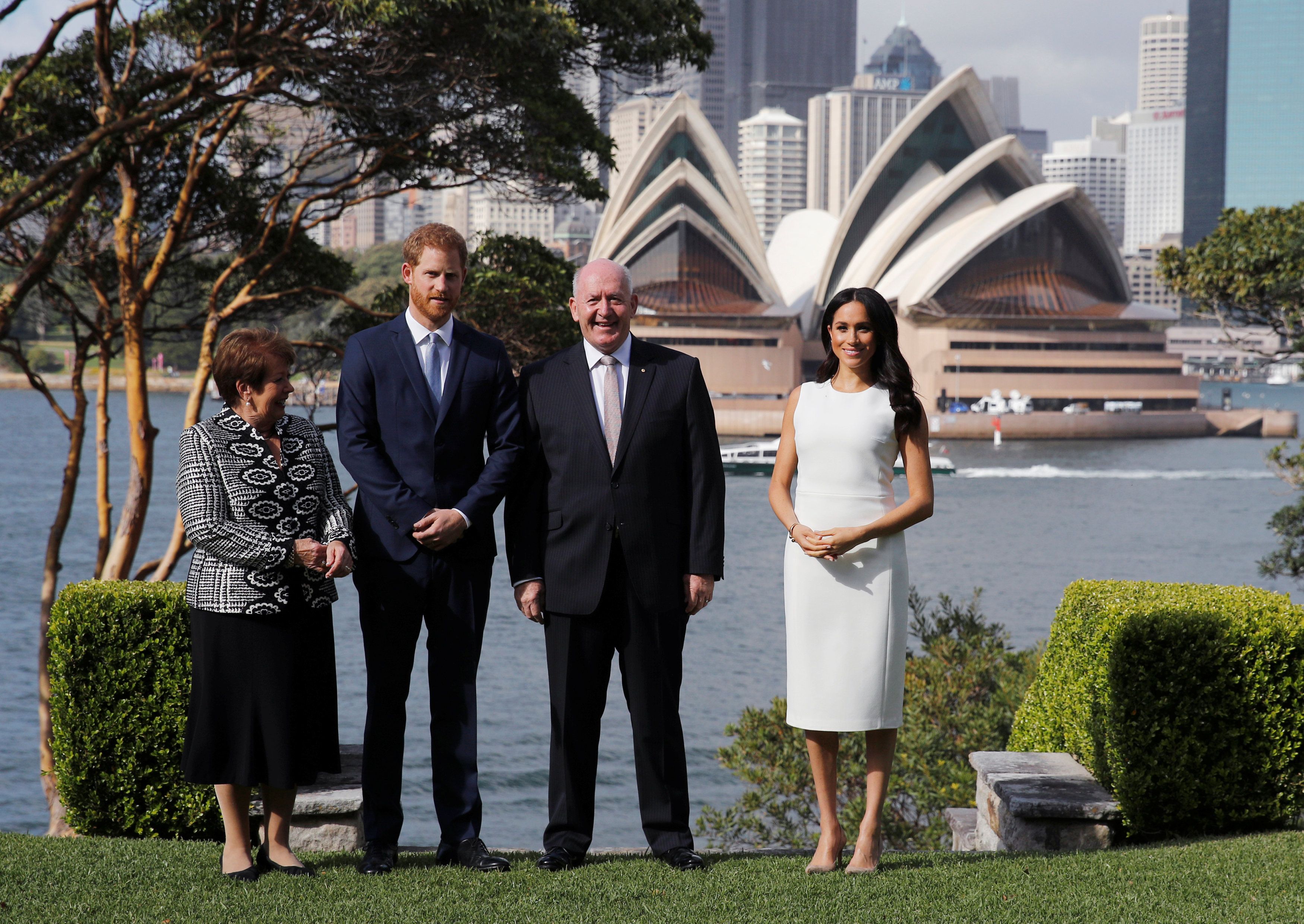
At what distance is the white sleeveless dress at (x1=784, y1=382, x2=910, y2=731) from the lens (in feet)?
9.11

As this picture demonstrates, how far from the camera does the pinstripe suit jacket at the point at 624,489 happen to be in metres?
2.80

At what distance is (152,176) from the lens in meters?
8.41

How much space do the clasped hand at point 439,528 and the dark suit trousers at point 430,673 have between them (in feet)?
0.24

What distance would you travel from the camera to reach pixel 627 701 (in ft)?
9.35

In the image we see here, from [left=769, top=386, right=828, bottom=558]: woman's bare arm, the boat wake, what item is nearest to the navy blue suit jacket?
[left=769, top=386, right=828, bottom=558]: woman's bare arm

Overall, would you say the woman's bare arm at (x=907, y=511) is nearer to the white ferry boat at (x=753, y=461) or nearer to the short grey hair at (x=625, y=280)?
the short grey hair at (x=625, y=280)

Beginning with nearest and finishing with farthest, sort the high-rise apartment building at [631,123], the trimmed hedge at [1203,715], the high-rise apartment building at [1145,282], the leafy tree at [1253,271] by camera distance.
A: the trimmed hedge at [1203,715], the leafy tree at [1253,271], the high-rise apartment building at [1145,282], the high-rise apartment building at [631,123]

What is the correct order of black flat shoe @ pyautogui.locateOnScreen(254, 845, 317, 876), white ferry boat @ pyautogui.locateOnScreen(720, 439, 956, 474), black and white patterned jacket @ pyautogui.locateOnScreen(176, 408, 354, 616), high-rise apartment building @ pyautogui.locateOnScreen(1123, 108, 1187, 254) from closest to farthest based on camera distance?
black and white patterned jacket @ pyautogui.locateOnScreen(176, 408, 354, 616) → black flat shoe @ pyautogui.locateOnScreen(254, 845, 317, 876) → white ferry boat @ pyautogui.locateOnScreen(720, 439, 956, 474) → high-rise apartment building @ pyautogui.locateOnScreen(1123, 108, 1187, 254)

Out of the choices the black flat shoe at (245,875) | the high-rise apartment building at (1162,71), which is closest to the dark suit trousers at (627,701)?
the black flat shoe at (245,875)

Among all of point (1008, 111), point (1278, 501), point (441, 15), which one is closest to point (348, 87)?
point (441, 15)

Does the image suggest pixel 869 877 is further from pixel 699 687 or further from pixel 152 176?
pixel 699 687

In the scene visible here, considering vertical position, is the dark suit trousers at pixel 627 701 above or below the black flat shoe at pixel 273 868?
above

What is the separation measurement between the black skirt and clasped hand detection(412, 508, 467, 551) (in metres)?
0.34

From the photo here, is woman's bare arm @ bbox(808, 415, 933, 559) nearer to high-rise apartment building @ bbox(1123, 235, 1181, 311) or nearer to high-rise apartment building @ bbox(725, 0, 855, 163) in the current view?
high-rise apartment building @ bbox(1123, 235, 1181, 311)
